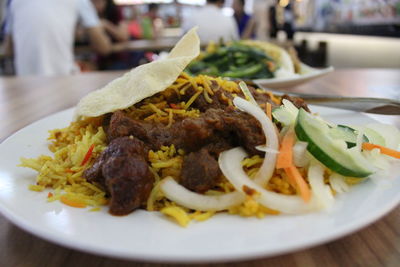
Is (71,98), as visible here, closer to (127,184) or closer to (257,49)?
(257,49)

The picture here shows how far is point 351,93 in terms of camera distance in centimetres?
341

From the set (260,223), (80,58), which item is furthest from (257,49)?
(80,58)

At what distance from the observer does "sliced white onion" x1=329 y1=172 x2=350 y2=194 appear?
1229mm

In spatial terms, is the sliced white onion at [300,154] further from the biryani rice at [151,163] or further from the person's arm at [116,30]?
the person's arm at [116,30]

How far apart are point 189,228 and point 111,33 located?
879 cm

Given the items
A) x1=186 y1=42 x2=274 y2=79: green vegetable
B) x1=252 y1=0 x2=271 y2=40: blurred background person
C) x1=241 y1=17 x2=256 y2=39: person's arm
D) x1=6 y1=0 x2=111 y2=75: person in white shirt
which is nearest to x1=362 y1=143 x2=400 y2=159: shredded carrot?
x1=186 y1=42 x2=274 y2=79: green vegetable

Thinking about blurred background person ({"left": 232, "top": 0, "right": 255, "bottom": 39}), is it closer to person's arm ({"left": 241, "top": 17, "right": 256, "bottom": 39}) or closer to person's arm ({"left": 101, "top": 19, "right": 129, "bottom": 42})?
person's arm ({"left": 241, "top": 17, "right": 256, "bottom": 39})

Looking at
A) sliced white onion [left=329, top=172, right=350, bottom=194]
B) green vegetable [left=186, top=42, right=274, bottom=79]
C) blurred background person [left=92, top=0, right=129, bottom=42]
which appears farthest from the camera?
blurred background person [left=92, top=0, right=129, bottom=42]

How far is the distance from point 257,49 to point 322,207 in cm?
285

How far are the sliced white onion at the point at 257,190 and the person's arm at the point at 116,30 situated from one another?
27.6 feet

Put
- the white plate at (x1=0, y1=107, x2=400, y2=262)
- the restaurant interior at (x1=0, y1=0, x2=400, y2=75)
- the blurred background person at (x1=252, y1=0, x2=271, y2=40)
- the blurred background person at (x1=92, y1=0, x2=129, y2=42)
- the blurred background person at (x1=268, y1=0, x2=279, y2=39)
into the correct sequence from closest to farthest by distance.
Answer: the white plate at (x1=0, y1=107, x2=400, y2=262)
the restaurant interior at (x1=0, y1=0, x2=400, y2=75)
the blurred background person at (x1=92, y1=0, x2=129, y2=42)
the blurred background person at (x1=252, y1=0, x2=271, y2=40)
the blurred background person at (x1=268, y1=0, x2=279, y2=39)

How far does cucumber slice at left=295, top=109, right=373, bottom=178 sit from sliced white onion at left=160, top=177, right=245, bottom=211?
1.12 ft

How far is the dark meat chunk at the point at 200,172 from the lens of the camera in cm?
125

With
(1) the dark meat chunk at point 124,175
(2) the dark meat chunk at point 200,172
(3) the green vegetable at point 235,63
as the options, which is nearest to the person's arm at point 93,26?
(3) the green vegetable at point 235,63
